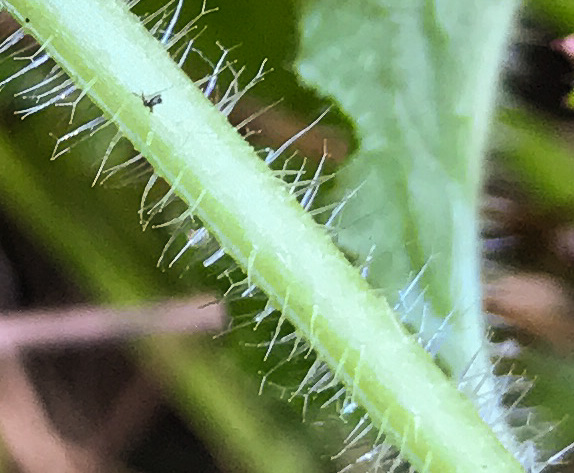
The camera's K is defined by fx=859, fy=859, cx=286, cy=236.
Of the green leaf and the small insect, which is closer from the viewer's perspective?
the small insect

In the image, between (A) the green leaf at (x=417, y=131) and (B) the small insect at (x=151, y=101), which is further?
(A) the green leaf at (x=417, y=131)

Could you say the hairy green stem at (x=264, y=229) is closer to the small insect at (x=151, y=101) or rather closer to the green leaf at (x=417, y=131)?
the small insect at (x=151, y=101)

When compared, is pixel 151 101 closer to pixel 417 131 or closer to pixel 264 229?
pixel 264 229

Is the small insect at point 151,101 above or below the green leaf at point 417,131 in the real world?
above

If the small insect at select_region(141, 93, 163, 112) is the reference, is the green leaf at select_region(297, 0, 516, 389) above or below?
below

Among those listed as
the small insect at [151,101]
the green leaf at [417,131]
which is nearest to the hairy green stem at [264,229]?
the small insect at [151,101]

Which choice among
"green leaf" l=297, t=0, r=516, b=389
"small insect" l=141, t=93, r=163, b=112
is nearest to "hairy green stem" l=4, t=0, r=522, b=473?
"small insect" l=141, t=93, r=163, b=112

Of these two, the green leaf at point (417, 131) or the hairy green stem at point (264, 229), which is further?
the green leaf at point (417, 131)

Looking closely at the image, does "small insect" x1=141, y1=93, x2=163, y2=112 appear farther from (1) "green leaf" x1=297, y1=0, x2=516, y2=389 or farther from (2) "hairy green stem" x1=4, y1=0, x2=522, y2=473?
(1) "green leaf" x1=297, y1=0, x2=516, y2=389
